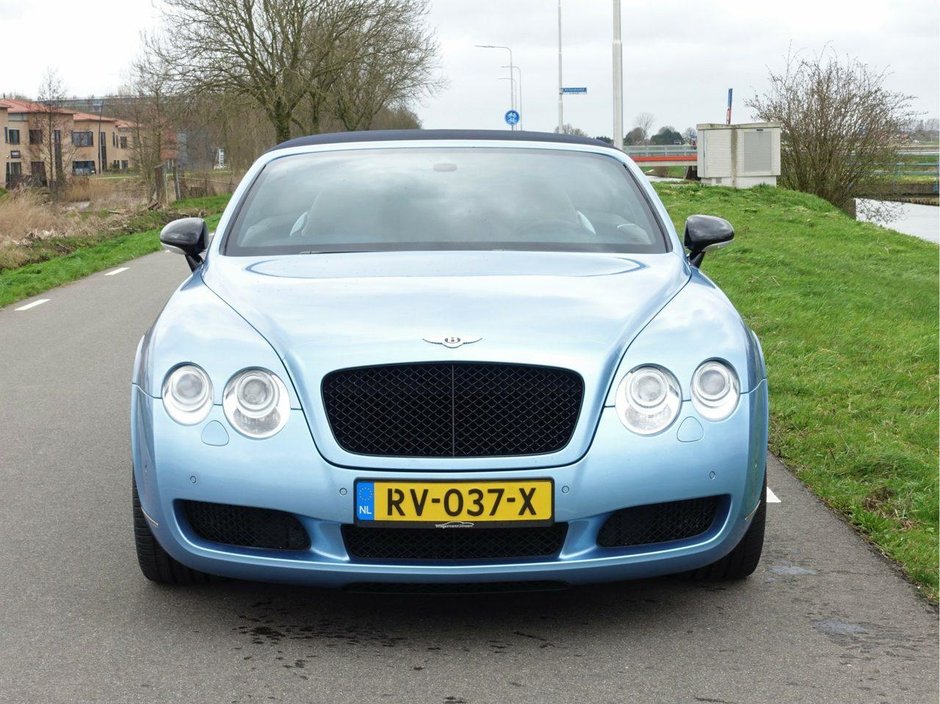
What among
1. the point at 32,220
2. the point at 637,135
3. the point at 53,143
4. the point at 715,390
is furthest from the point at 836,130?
the point at 637,135

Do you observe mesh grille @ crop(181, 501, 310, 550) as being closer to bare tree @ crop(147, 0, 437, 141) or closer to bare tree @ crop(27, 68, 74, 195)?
bare tree @ crop(147, 0, 437, 141)

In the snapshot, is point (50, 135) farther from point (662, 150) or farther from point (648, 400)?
point (648, 400)

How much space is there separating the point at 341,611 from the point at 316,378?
0.80 m

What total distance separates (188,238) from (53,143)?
263 feet

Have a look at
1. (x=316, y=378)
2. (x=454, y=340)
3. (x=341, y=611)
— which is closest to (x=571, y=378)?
(x=454, y=340)

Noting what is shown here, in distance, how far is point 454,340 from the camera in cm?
378

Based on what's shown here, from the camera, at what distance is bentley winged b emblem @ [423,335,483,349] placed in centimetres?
377

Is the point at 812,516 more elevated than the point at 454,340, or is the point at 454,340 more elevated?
the point at 454,340

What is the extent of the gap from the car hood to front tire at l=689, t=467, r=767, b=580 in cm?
74

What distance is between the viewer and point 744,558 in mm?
4293

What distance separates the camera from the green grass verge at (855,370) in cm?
547

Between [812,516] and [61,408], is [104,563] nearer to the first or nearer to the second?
[812,516]

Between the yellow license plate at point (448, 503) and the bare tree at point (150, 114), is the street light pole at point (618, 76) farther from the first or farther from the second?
the yellow license plate at point (448, 503)

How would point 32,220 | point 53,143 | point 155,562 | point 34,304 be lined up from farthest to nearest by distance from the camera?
point 53,143 < point 32,220 < point 34,304 < point 155,562
